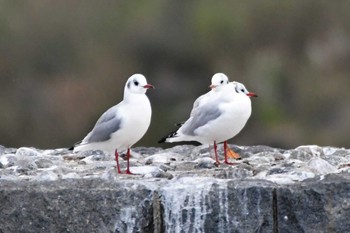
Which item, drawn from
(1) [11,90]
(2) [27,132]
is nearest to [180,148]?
(2) [27,132]

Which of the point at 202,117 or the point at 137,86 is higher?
the point at 137,86

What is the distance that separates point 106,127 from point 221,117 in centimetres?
68

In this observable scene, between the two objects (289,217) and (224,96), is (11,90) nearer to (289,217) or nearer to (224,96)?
(224,96)

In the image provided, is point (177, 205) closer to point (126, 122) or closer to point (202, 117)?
point (126, 122)

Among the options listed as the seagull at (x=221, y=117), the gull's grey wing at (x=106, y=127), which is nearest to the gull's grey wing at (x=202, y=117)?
the seagull at (x=221, y=117)

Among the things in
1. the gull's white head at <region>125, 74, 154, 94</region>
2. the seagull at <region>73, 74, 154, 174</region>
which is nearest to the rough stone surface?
the seagull at <region>73, 74, 154, 174</region>

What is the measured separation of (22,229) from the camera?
733cm

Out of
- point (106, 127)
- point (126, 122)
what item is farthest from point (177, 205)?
point (106, 127)

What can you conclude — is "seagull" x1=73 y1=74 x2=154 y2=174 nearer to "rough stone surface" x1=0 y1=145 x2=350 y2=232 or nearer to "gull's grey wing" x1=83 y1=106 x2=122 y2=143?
"gull's grey wing" x1=83 y1=106 x2=122 y2=143

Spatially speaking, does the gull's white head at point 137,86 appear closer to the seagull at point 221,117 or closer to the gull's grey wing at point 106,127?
the gull's grey wing at point 106,127

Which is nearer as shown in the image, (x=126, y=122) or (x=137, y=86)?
(x=126, y=122)

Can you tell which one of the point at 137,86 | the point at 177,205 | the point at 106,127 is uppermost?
the point at 137,86

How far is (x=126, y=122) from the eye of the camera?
332 inches

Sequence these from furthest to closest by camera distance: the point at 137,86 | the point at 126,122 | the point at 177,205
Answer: the point at 137,86 < the point at 126,122 < the point at 177,205
